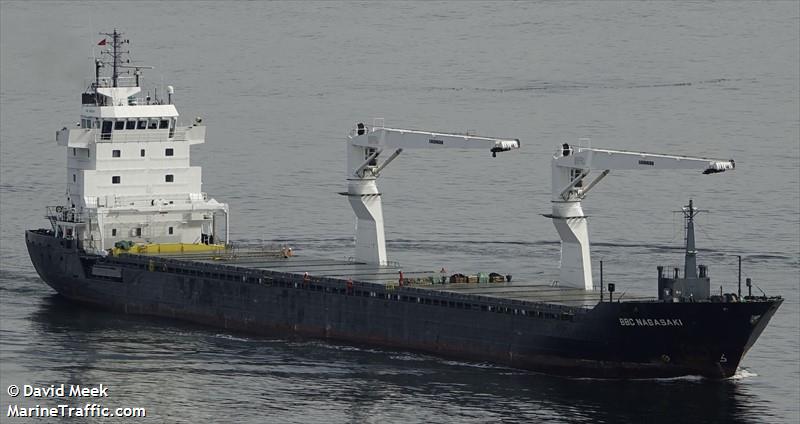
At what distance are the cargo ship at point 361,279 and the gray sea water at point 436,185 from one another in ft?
4.58

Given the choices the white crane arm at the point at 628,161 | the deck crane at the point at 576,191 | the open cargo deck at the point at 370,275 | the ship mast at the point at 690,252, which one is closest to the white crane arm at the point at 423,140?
the deck crane at the point at 576,191

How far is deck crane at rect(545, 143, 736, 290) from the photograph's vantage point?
75062mm

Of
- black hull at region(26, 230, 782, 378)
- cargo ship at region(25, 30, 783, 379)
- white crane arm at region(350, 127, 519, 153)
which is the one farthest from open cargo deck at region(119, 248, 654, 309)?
white crane arm at region(350, 127, 519, 153)

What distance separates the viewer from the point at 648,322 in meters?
69.6

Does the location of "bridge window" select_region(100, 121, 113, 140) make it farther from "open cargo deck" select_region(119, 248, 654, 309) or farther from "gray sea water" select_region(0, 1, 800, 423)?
"open cargo deck" select_region(119, 248, 654, 309)

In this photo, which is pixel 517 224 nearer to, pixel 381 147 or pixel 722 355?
pixel 381 147

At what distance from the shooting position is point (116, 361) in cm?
7456

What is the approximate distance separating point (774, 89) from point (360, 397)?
102 m

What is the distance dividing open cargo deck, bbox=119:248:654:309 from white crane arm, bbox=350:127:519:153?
227 inches

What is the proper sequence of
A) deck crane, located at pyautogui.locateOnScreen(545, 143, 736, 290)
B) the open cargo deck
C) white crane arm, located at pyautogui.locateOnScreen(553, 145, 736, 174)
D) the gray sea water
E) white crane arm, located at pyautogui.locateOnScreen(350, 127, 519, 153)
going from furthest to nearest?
1. white crane arm, located at pyautogui.locateOnScreen(350, 127, 519, 153)
2. the open cargo deck
3. deck crane, located at pyautogui.locateOnScreen(545, 143, 736, 290)
4. white crane arm, located at pyautogui.locateOnScreen(553, 145, 736, 174)
5. the gray sea water

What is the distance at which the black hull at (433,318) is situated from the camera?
228 ft

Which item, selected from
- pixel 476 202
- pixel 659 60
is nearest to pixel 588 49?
pixel 659 60

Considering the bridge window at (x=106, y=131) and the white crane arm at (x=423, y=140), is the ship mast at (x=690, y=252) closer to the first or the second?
the white crane arm at (x=423, y=140)

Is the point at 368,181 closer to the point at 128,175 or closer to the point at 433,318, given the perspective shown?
the point at 433,318
